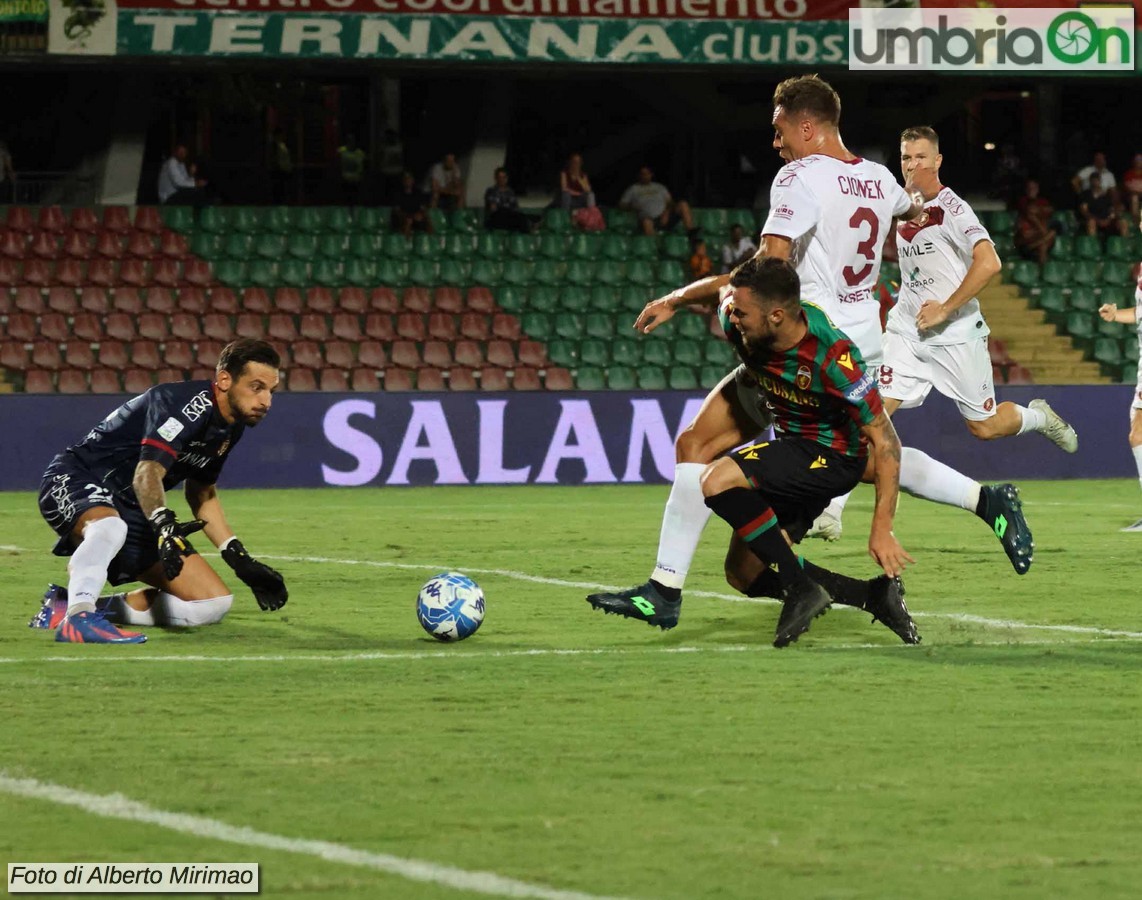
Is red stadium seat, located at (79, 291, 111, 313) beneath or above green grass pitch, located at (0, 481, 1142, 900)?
above

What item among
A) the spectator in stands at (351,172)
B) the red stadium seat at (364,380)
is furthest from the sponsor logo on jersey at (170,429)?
the spectator in stands at (351,172)

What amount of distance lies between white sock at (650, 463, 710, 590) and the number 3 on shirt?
1.19 metres

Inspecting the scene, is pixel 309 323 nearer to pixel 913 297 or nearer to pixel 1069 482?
pixel 1069 482

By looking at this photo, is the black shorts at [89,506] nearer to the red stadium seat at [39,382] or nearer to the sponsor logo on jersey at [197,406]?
the sponsor logo on jersey at [197,406]

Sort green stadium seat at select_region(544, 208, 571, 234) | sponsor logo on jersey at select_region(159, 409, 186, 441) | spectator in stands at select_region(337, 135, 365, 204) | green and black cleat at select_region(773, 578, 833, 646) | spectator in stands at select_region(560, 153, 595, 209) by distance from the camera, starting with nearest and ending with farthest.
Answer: green and black cleat at select_region(773, 578, 833, 646), sponsor logo on jersey at select_region(159, 409, 186, 441), green stadium seat at select_region(544, 208, 571, 234), spectator in stands at select_region(560, 153, 595, 209), spectator in stands at select_region(337, 135, 365, 204)

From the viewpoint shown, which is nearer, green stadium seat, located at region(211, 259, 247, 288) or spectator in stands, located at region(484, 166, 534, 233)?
green stadium seat, located at region(211, 259, 247, 288)

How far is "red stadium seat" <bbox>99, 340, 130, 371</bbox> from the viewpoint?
19.7m

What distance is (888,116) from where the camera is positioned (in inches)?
1017

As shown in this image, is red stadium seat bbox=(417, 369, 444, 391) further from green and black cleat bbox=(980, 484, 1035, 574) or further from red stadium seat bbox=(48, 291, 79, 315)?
green and black cleat bbox=(980, 484, 1035, 574)

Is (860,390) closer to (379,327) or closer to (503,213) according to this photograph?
(379,327)

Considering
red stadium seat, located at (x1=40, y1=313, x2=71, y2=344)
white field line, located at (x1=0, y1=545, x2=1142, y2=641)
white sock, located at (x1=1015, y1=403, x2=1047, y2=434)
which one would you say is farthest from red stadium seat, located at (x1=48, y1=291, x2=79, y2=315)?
white sock, located at (x1=1015, y1=403, x2=1047, y2=434)

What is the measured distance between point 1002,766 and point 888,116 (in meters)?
21.6

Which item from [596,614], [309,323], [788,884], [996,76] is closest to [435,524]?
[596,614]

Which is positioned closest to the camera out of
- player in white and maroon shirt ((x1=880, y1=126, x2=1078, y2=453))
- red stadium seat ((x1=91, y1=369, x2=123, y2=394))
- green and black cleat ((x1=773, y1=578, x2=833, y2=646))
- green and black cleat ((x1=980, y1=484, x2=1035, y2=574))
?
green and black cleat ((x1=773, y1=578, x2=833, y2=646))
